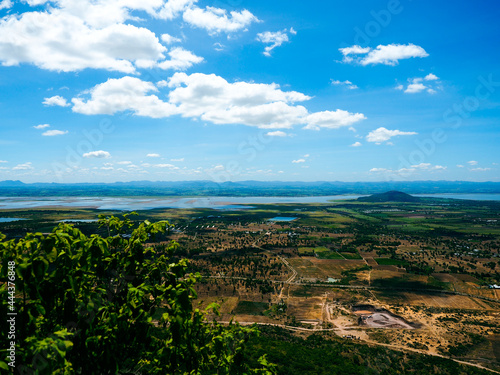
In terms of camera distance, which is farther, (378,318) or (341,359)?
(378,318)

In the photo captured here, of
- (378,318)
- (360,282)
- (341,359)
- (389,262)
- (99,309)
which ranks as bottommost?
(389,262)

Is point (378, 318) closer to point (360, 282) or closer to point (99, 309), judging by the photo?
point (360, 282)

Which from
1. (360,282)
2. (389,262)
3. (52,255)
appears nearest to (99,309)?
(52,255)

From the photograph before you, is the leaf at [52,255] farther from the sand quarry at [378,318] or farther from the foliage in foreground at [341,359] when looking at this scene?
the sand quarry at [378,318]

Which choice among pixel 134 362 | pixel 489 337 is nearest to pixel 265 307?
pixel 489 337

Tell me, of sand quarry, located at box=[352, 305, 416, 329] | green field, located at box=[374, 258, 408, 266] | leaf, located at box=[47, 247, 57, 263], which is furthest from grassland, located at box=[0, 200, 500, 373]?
leaf, located at box=[47, 247, 57, 263]

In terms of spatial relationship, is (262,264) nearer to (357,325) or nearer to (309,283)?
(309,283)

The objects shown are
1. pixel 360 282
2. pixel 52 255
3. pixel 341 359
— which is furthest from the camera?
pixel 360 282

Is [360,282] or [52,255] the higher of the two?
[52,255]
